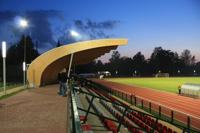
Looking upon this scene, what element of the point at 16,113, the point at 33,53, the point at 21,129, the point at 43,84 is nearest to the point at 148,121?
the point at 16,113

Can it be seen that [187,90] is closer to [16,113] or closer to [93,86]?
[93,86]

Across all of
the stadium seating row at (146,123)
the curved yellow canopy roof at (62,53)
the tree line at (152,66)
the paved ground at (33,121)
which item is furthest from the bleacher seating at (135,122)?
the tree line at (152,66)

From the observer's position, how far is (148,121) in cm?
1532

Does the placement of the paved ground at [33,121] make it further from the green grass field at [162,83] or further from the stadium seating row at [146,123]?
the green grass field at [162,83]

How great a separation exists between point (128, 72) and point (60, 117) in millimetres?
149134

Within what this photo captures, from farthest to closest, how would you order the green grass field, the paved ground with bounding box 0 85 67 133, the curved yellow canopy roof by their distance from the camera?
the green grass field, the curved yellow canopy roof, the paved ground with bounding box 0 85 67 133

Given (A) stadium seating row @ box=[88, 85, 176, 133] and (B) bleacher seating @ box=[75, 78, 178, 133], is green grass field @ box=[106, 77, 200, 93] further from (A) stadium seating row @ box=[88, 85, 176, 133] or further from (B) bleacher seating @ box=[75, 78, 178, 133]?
(A) stadium seating row @ box=[88, 85, 176, 133]

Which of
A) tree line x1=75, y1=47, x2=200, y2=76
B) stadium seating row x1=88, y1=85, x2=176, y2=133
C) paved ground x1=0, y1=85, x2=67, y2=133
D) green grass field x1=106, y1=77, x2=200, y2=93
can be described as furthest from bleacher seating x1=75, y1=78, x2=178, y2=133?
tree line x1=75, y1=47, x2=200, y2=76

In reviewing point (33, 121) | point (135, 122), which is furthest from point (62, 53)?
point (33, 121)

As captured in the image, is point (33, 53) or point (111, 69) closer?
point (33, 53)

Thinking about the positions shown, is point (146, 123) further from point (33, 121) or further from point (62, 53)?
point (62, 53)

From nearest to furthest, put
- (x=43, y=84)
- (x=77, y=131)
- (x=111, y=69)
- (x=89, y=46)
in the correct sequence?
(x=77, y=131), (x=89, y=46), (x=43, y=84), (x=111, y=69)

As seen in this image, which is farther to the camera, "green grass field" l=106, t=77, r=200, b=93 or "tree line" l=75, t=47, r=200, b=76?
"tree line" l=75, t=47, r=200, b=76

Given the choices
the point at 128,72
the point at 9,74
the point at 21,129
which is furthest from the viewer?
the point at 128,72
